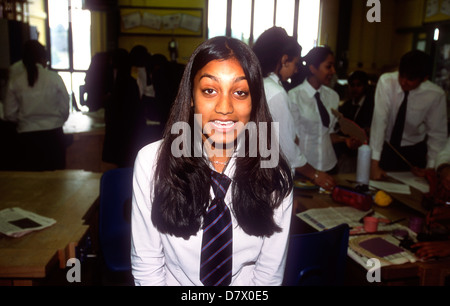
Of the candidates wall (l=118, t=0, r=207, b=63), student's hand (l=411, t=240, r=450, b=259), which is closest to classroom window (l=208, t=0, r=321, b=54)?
wall (l=118, t=0, r=207, b=63)

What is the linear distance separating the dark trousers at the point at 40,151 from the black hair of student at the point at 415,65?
9.51ft

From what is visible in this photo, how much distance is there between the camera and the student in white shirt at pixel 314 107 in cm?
257

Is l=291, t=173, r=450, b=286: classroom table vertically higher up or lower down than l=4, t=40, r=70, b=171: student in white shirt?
lower down

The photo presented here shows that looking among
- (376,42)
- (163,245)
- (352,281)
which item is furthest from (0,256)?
(376,42)

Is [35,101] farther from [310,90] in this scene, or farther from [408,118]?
[408,118]

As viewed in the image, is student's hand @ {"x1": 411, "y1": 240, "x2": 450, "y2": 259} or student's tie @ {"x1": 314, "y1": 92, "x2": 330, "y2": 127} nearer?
student's hand @ {"x1": 411, "y1": 240, "x2": 450, "y2": 259}

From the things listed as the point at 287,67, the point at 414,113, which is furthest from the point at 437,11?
the point at 287,67

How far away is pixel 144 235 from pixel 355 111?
4142mm

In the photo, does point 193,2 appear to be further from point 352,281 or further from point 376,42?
point 352,281

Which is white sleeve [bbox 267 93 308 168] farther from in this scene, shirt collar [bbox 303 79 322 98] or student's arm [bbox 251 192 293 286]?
student's arm [bbox 251 192 293 286]

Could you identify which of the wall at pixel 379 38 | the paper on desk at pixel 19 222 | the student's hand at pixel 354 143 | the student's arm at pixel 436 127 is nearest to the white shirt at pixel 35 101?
the paper on desk at pixel 19 222

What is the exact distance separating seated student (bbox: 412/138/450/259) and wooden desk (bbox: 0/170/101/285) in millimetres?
1383

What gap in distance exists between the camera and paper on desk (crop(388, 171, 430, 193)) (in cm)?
228

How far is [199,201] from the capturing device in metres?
1.13
